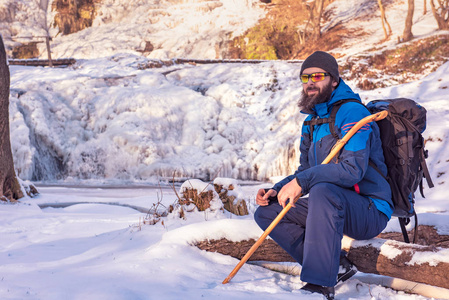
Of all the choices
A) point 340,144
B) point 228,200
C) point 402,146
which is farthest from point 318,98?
point 228,200

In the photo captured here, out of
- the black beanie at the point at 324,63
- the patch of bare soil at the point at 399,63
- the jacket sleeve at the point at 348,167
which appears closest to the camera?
the jacket sleeve at the point at 348,167

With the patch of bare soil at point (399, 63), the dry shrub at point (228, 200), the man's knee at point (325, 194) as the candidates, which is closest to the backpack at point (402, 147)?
the man's knee at point (325, 194)

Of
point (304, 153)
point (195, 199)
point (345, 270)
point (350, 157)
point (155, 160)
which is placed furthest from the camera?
point (155, 160)

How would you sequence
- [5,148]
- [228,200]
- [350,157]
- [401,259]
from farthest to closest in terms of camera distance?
1. [5,148]
2. [228,200]
3. [401,259]
4. [350,157]

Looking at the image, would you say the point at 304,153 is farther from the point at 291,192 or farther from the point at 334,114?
the point at 291,192

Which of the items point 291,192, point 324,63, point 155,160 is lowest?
point 155,160

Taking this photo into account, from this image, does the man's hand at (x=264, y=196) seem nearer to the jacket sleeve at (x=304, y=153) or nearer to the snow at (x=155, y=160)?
the jacket sleeve at (x=304, y=153)

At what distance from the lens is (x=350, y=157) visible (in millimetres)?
2662

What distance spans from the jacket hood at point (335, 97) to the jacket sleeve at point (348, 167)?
8.5 inches

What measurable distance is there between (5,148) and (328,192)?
265 inches

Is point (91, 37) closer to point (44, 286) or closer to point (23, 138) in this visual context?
point (23, 138)

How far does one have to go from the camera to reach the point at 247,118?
49.3ft

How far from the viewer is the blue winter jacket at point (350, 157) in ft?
8.75

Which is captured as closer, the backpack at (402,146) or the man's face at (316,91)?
the backpack at (402,146)
